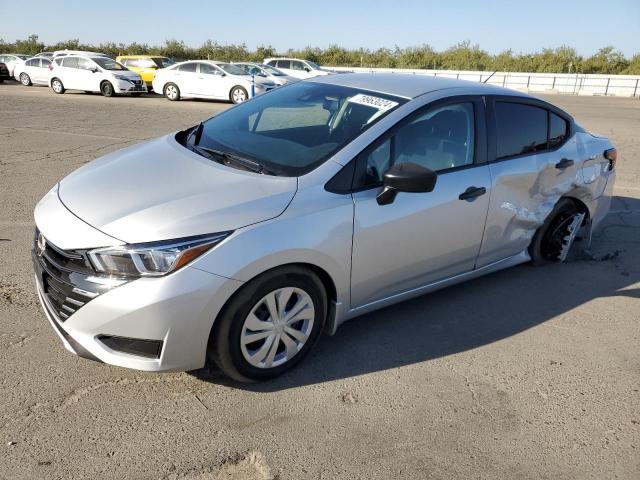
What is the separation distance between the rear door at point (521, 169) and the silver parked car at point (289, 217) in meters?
0.02

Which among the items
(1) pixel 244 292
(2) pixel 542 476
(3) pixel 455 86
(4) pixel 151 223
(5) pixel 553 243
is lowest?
(2) pixel 542 476

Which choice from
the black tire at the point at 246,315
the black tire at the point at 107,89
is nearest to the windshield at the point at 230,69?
the black tire at the point at 107,89

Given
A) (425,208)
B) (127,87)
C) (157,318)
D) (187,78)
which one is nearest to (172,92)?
(187,78)

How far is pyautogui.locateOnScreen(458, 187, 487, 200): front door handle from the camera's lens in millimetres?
3500

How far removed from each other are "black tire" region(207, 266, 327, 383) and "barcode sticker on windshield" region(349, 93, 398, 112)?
123 cm

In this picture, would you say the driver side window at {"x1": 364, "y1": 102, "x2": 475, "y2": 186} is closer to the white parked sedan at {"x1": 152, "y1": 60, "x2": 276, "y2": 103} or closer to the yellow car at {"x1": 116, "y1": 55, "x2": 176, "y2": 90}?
the white parked sedan at {"x1": 152, "y1": 60, "x2": 276, "y2": 103}

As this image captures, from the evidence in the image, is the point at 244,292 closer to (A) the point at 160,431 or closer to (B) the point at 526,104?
(A) the point at 160,431

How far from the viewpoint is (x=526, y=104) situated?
4.12 metres

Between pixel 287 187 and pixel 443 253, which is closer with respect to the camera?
pixel 287 187

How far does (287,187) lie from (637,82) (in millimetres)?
35999

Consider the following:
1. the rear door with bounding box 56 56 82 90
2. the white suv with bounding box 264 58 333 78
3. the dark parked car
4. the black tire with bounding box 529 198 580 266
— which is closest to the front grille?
the black tire with bounding box 529 198 580 266

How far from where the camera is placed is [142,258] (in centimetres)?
246

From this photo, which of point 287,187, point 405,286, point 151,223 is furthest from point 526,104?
point 151,223

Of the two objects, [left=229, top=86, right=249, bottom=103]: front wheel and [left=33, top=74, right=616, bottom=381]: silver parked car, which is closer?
[left=33, top=74, right=616, bottom=381]: silver parked car
